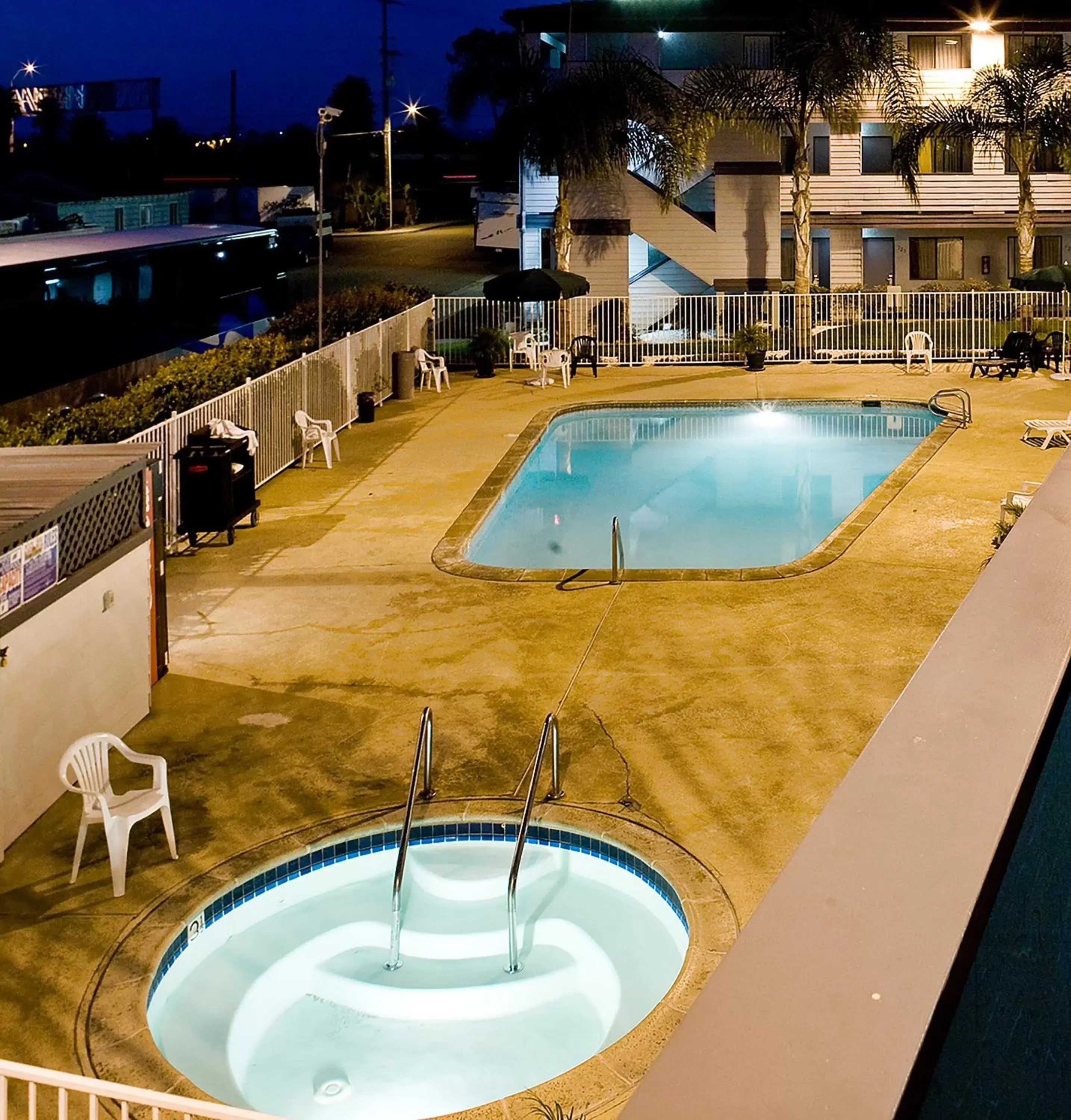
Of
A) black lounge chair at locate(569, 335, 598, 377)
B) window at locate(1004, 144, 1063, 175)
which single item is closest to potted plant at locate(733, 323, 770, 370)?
black lounge chair at locate(569, 335, 598, 377)

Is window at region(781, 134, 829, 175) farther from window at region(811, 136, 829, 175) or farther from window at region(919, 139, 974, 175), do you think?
window at region(919, 139, 974, 175)

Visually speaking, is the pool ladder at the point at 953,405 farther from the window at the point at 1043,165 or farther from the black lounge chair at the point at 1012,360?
the window at the point at 1043,165

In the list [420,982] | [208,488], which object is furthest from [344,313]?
[420,982]

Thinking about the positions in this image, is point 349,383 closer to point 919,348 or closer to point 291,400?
point 291,400

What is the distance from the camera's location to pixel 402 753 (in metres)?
8.61

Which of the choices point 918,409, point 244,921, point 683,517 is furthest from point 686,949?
point 918,409

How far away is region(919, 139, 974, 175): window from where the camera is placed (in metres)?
35.7

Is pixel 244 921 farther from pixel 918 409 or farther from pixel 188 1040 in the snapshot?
pixel 918 409

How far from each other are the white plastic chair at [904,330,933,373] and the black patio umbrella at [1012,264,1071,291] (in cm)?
197

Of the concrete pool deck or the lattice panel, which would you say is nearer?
the concrete pool deck

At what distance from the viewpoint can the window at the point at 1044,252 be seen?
1469 inches

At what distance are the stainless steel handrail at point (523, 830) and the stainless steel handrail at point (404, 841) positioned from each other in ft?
1.76

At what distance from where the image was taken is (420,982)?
6844mm

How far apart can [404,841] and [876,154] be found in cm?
3298
